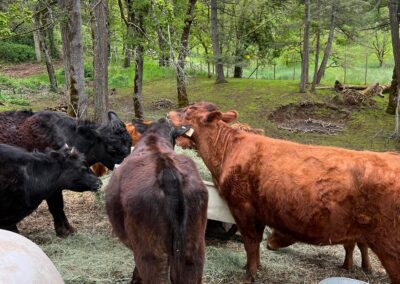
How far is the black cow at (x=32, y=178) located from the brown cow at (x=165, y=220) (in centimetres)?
231

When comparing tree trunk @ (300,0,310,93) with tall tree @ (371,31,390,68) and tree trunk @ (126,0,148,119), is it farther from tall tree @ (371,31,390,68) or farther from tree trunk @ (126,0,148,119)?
tall tree @ (371,31,390,68)

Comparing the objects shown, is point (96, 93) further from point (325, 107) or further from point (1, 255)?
point (325, 107)

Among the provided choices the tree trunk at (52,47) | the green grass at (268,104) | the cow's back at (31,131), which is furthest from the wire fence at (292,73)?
the cow's back at (31,131)

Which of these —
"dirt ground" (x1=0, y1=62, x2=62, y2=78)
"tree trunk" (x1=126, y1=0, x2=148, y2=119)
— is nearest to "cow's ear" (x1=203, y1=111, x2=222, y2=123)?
"tree trunk" (x1=126, y1=0, x2=148, y2=119)

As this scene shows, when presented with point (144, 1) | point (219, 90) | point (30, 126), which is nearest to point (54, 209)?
point (30, 126)

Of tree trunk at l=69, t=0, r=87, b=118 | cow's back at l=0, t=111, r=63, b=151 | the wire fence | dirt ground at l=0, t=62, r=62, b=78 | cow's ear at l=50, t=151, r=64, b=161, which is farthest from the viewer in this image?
dirt ground at l=0, t=62, r=62, b=78

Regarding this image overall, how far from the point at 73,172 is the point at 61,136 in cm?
124

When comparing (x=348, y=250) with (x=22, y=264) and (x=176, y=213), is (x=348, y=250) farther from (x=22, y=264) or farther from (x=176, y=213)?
(x=22, y=264)

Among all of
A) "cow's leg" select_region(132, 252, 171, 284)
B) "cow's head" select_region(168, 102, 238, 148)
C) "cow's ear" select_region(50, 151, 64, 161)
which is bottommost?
"cow's leg" select_region(132, 252, 171, 284)

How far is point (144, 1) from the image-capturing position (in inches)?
526

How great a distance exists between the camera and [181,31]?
17.4 m

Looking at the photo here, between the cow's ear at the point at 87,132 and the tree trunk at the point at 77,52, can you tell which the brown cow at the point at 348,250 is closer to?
the cow's ear at the point at 87,132

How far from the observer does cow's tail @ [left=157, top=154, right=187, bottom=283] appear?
368cm

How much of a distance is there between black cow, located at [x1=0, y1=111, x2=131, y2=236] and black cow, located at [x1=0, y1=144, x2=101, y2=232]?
1.89 ft
